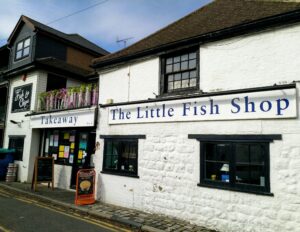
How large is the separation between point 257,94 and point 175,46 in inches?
123

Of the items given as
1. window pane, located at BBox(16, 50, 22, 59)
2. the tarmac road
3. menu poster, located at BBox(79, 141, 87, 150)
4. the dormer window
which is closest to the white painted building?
the tarmac road

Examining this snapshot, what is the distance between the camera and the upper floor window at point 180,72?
8.24 meters

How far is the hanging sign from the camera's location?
9461 millimetres

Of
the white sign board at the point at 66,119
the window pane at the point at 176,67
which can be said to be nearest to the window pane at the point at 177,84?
the window pane at the point at 176,67

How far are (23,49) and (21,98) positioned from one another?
365 centimetres

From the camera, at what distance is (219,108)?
23.5ft

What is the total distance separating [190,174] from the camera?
24.9 feet

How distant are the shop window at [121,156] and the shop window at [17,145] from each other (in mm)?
7707

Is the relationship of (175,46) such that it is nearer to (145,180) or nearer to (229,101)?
(229,101)

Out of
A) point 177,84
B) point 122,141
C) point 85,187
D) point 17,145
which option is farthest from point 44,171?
point 177,84

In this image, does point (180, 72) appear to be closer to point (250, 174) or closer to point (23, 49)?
point (250, 174)

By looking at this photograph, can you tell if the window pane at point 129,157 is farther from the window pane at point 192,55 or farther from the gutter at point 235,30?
the window pane at point 192,55

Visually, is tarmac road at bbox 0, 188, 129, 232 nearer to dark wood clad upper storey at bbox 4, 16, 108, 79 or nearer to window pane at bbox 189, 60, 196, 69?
window pane at bbox 189, 60, 196, 69

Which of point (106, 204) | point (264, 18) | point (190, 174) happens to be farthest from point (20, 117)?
point (264, 18)
